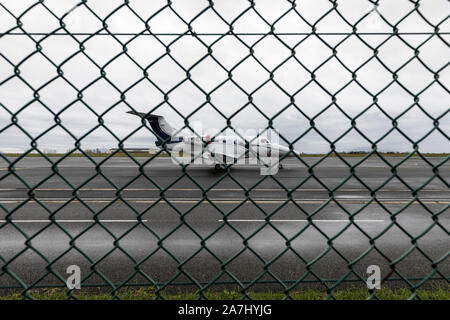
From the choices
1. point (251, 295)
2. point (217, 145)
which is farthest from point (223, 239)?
point (217, 145)

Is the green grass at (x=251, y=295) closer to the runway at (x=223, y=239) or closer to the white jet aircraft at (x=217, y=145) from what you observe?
the runway at (x=223, y=239)

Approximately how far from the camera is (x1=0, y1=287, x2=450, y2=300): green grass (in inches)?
116

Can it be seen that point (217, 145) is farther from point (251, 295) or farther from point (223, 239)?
point (251, 295)

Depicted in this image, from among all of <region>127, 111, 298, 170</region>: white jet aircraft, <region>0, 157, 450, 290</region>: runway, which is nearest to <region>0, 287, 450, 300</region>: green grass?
<region>0, 157, 450, 290</region>: runway

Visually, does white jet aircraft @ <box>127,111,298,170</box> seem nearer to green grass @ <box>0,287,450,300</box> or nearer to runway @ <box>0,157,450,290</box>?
runway @ <box>0,157,450,290</box>

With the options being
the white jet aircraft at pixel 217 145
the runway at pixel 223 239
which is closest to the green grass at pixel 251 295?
the runway at pixel 223 239

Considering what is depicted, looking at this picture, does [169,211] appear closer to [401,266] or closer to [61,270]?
[61,270]

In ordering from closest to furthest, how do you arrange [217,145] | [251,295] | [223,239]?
[251,295] < [223,239] < [217,145]

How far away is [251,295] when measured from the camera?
3.05 meters

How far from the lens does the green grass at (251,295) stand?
2947 mm

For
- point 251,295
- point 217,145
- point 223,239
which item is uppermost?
point 217,145

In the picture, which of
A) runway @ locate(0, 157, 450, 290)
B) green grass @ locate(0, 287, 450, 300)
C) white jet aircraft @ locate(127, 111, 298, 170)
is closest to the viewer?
white jet aircraft @ locate(127, 111, 298, 170)
